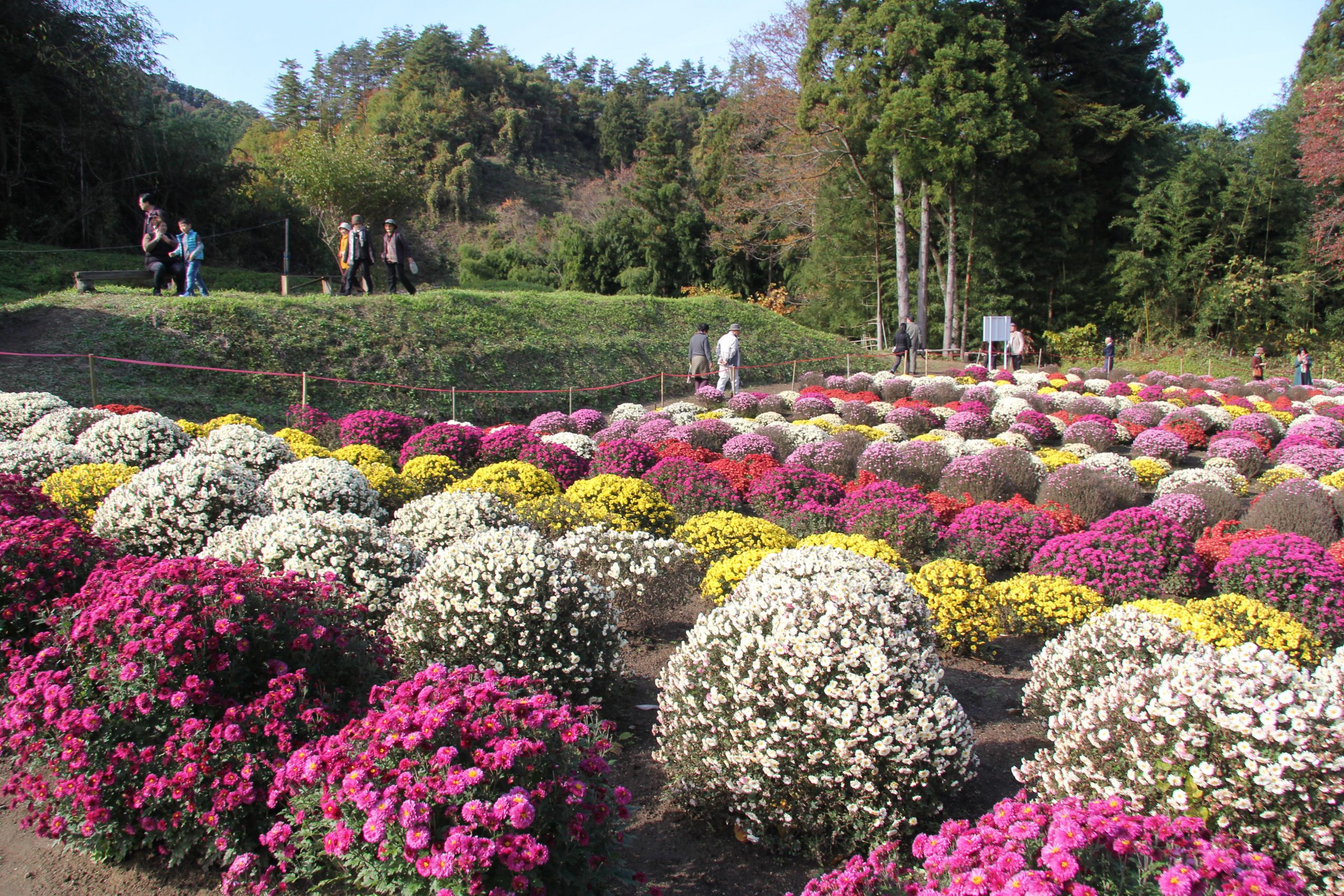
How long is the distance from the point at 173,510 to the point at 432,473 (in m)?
2.61

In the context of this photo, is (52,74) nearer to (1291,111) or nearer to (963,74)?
(963,74)

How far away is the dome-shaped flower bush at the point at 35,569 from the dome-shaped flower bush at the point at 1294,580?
6391mm

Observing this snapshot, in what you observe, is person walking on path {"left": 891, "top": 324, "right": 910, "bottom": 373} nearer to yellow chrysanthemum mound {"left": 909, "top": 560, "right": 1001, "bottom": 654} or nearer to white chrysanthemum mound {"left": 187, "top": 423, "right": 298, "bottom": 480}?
white chrysanthemum mound {"left": 187, "top": 423, "right": 298, "bottom": 480}

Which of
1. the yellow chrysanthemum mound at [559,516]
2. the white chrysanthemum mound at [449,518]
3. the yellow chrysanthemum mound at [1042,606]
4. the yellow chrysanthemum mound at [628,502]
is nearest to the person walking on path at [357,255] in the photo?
the yellow chrysanthemum mound at [628,502]

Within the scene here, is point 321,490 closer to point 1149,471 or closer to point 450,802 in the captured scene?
point 450,802

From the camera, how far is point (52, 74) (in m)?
19.3

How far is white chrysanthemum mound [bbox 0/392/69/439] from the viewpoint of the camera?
870 centimetres

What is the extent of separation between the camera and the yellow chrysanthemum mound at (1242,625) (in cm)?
429

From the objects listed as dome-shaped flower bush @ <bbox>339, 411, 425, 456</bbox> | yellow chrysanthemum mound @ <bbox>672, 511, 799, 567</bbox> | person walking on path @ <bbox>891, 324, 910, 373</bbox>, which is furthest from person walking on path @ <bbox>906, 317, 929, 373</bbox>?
yellow chrysanthemum mound @ <bbox>672, 511, 799, 567</bbox>

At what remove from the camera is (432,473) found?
25.8ft

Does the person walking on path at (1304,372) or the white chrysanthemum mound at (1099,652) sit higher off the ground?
the person walking on path at (1304,372)

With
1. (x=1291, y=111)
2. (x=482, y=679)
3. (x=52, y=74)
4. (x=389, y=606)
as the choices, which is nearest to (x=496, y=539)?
(x=389, y=606)

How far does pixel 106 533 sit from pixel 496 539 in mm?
3175

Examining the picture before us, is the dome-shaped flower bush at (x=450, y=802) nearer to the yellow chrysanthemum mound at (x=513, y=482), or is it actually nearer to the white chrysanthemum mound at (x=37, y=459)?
the yellow chrysanthemum mound at (x=513, y=482)
